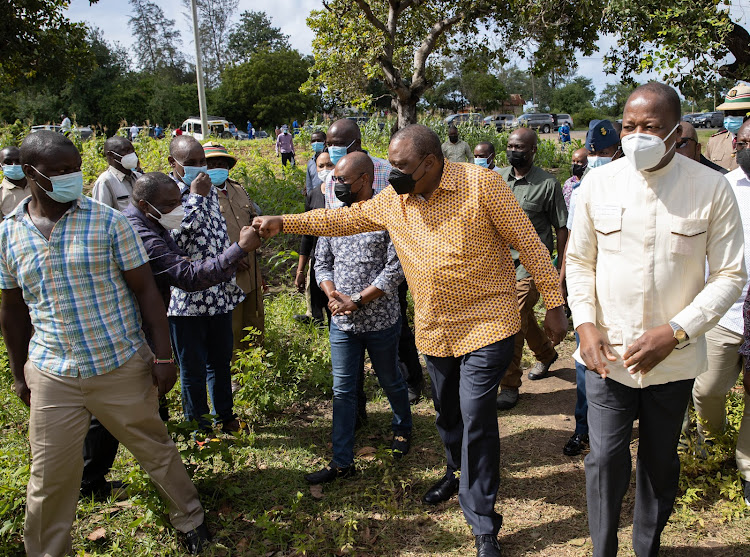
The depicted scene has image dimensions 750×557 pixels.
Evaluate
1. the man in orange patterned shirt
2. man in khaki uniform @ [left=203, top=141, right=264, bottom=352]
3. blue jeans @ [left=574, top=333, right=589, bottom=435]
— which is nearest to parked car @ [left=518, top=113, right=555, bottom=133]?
man in khaki uniform @ [left=203, top=141, right=264, bottom=352]

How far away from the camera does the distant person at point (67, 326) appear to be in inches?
109

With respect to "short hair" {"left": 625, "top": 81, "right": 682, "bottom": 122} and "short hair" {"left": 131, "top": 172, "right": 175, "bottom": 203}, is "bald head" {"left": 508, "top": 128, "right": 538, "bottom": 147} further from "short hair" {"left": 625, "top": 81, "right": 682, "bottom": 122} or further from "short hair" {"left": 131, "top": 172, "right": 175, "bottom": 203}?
"short hair" {"left": 131, "top": 172, "right": 175, "bottom": 203}

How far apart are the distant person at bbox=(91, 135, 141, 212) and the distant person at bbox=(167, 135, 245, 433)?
1.23 meters

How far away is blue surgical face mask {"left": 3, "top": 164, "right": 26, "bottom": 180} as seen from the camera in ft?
20.8

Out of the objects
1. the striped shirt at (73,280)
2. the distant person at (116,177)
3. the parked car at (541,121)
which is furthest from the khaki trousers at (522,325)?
the parked car at (541,121)

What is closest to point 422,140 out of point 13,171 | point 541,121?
point 13,171

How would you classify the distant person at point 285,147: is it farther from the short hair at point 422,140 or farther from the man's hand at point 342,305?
the short hair at point 422,140

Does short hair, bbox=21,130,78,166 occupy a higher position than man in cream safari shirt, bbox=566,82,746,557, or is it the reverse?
short hair, bbox=21,130,78,166

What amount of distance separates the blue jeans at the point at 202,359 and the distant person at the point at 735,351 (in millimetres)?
3033

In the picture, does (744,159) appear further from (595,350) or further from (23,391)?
(23,391)

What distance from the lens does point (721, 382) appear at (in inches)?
134

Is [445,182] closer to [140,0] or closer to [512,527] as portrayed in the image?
[512,527]

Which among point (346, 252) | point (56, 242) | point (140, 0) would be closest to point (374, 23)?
point (346, 252)

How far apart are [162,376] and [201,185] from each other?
1.56 metres
